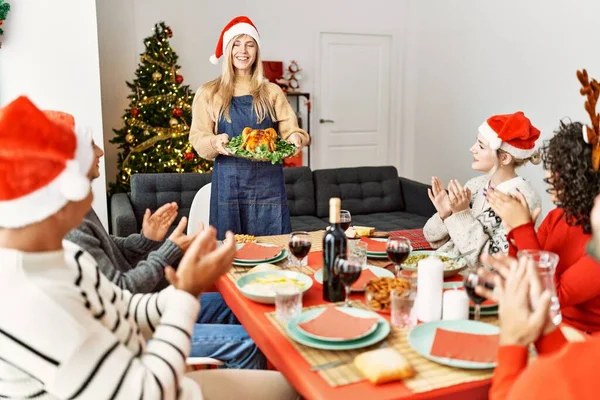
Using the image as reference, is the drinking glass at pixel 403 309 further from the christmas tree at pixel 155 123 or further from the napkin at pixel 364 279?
the christmas tree at pixel 155 123

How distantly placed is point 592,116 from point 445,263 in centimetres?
70

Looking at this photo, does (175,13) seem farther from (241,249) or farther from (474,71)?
(241,249)

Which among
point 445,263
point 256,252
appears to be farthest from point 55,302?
point 445,263

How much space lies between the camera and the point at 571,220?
1.73m

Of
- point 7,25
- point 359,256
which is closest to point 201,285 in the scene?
point 359,256

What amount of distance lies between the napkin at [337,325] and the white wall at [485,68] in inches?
159

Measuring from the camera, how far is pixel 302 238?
198 cm

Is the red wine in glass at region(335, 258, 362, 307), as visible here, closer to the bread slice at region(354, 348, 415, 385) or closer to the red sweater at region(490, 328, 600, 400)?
the bread slice at region(354, 348, 415, 385)

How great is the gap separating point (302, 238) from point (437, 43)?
17.3 feet

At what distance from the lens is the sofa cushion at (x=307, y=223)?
15.1 ft

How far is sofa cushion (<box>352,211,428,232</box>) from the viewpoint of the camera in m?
4.74

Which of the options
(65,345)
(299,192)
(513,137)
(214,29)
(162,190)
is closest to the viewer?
(65,345)

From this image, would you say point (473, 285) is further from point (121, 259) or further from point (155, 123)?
point (155, 123)

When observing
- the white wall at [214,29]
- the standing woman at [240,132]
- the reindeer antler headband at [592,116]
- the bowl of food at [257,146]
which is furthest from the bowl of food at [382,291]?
the white wall at [214,29]
